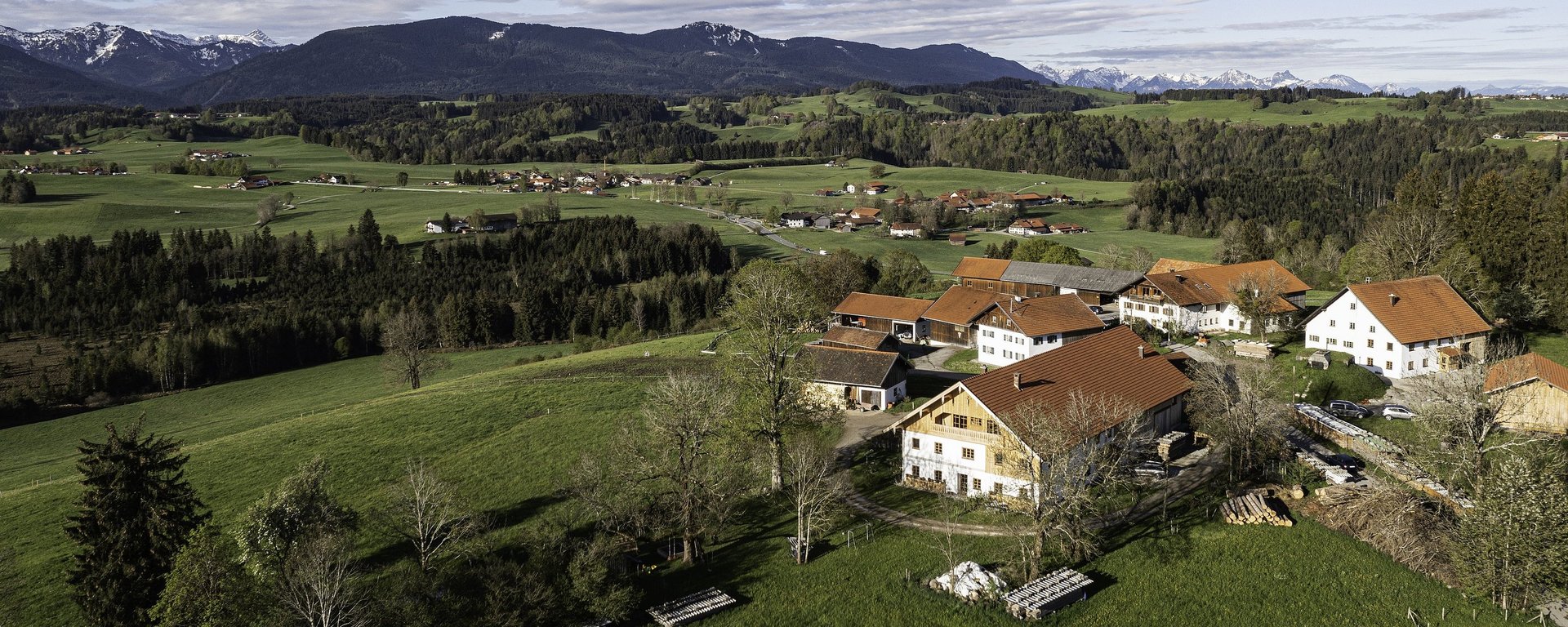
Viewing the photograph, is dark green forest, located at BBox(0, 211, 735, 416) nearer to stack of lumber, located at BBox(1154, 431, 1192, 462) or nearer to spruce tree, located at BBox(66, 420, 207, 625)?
stack of lumber, located at BBox(1154, 431, 1192, 462)

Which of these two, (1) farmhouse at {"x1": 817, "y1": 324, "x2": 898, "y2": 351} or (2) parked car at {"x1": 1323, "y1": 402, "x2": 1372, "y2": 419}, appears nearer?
(2) parked car at {"x1": 1323, "y1": 402, "x2": 1372, "y2": 419}

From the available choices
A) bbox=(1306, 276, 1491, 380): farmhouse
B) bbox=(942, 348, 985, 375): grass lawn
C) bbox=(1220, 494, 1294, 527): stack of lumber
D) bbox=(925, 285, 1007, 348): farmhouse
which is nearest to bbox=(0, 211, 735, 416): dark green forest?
bbox=(925, 285, 1007, 348): farmhouse

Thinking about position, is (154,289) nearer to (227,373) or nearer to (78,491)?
(227,373)

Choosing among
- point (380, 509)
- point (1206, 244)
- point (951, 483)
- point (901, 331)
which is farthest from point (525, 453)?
point (1206, 244)

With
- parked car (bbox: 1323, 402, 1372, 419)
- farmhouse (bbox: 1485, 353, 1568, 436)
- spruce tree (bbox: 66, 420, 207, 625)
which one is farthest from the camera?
parked car (bbox: 1323, 402, 1372, 419)

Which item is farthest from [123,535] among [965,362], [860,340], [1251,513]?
[965,362]

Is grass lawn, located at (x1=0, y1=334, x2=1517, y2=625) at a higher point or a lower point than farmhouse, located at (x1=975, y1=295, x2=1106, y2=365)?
lower

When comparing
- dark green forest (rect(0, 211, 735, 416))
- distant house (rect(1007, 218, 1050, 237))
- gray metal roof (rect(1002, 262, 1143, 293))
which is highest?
gray metal roof (rect(1002, 262, 1143, 293))

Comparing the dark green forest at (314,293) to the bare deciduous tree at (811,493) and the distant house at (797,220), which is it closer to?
the distant house at (797,220)
